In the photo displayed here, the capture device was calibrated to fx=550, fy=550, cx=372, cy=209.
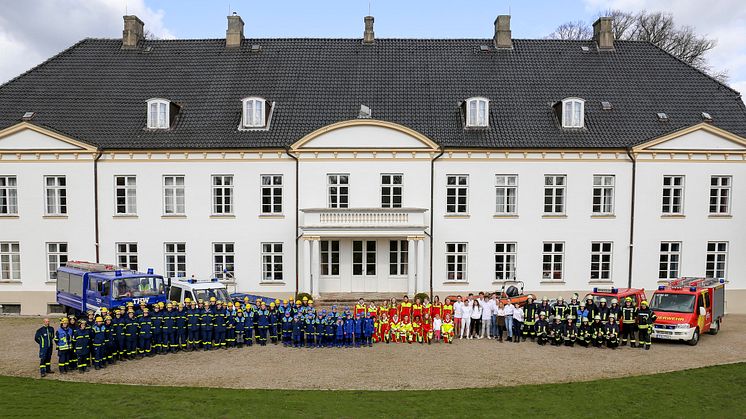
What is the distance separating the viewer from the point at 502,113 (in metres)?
25.9

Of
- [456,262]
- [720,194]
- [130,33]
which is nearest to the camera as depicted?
[456,262]

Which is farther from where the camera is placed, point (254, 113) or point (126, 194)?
point (254, 113)

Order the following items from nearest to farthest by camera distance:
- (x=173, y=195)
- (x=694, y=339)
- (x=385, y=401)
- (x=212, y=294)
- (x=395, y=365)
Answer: (x=385, y=401), (x=395, y=365), (x=694, y=339), (x=212, y=294), (x=173, y=195)

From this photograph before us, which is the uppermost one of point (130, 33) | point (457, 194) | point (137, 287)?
point (130, 33)

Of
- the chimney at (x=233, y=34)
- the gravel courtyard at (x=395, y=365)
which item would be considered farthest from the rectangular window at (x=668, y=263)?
the chimney at (x=233, y=34)

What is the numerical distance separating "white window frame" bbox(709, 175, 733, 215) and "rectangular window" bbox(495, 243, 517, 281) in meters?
9.33

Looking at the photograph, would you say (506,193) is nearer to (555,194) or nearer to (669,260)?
(555,194)

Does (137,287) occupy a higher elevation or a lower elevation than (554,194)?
lower

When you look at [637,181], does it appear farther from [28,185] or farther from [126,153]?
[28,185]

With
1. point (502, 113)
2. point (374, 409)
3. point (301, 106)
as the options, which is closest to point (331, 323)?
point (374, 409)

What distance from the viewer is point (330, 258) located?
2459 cm

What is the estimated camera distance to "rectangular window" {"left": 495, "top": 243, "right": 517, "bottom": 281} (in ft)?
81.0

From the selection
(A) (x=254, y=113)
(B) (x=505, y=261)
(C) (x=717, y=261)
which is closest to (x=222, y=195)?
(A) (x=254, y=113)

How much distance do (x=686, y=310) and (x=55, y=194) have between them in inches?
1005
